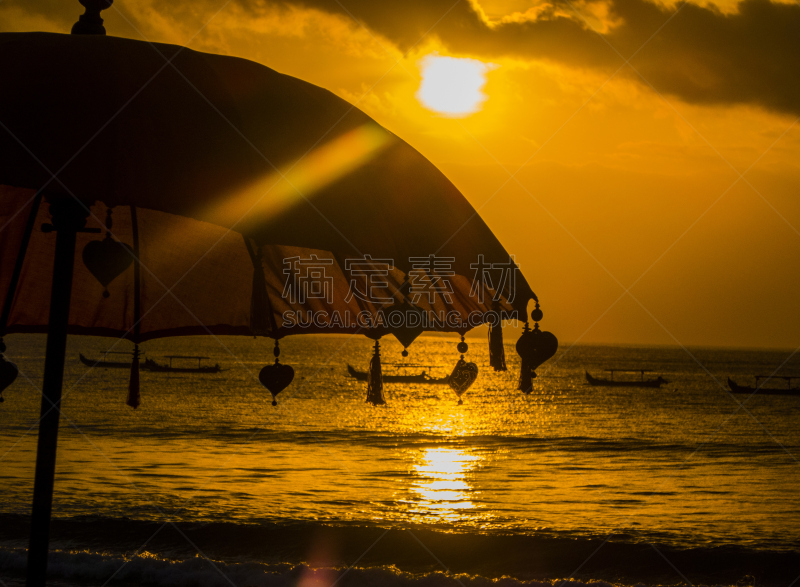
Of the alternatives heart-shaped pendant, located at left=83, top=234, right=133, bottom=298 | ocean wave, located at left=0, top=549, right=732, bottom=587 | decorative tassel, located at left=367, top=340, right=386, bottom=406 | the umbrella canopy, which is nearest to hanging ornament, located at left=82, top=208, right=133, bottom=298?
heart-shaped pendant, located at left=83, top=234, right=133, bottom=298

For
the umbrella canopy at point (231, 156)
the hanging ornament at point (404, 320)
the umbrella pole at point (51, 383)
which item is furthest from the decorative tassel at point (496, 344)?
the umbrella pole at point (51, 383)

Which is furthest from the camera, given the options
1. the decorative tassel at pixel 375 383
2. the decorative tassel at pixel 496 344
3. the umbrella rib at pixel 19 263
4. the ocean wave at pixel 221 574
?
the ocean wave at pixel 221 574

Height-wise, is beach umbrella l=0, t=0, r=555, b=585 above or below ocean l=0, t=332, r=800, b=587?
above

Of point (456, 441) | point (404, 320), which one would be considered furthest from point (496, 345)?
point (456, 441)

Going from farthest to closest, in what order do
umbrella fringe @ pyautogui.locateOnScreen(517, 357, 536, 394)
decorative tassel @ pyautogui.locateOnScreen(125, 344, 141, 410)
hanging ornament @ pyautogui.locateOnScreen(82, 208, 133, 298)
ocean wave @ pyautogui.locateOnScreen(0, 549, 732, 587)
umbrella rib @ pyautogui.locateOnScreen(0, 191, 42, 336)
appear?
ocean wave @ pyautogui.locateOnScreen(0, 549, 732, 587)
decorative tassel @ pyautogui.locateOnScreen(125, 344, 141, 410)
umbrella rib @ pyautogui.locateOnScreen(0, 191, 42, 336)
umbrella fringe @ pyautogui.locateOnScreen(517, 357, 536, 394)
hanging ornament @ pyautogui.locateOnScreen(82, 208, 133, 298)

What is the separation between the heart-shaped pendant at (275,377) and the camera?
347 centimetres

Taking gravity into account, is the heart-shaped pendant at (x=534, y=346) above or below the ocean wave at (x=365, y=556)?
above

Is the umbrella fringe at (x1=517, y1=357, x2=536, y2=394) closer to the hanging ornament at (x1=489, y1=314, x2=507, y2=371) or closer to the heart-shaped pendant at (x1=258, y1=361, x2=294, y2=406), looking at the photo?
the hanging ornament at (x1=489, y1=314, x2=507, y2=371)

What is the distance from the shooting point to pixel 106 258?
2.63 meters

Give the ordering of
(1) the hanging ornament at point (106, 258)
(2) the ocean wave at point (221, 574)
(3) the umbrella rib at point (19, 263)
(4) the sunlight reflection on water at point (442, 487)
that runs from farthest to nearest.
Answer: (4) the sunlight reflection on water at point (442, 487), (2) the ocean wave at point (221, 574), (3) the umbrella rib at point (19, 263), (1) the hanging ornament at point (106, 258)

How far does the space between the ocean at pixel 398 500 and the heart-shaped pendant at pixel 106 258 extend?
36.5 feet

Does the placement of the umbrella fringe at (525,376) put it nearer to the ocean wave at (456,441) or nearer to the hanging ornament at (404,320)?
the hanging ornament at (404,320)

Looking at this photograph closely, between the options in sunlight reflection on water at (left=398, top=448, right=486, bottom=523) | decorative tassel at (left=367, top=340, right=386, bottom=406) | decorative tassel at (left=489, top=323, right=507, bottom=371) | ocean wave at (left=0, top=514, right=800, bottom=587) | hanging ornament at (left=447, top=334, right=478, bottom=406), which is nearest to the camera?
decorative tassel at (left=489, top=323, right=507, bottom=371)

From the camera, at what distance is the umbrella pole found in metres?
2.51
